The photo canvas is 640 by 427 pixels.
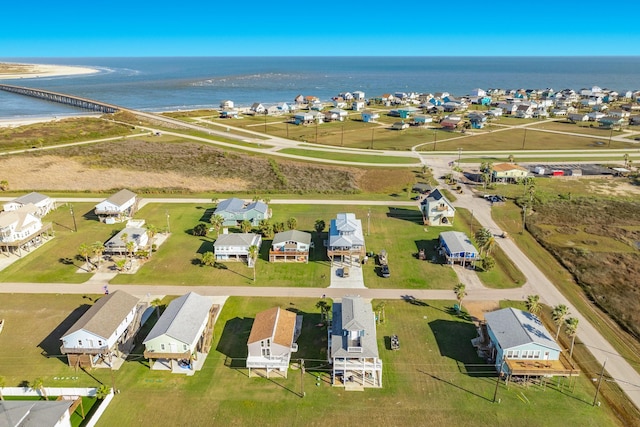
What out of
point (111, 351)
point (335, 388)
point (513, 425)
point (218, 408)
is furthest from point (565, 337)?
point (111, 351)

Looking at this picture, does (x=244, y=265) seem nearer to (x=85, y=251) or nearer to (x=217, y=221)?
(x=217, y=221)

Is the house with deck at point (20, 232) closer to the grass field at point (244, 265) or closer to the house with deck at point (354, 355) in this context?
the grass field at point (244, 265)

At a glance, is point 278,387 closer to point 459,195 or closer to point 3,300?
point 3,300

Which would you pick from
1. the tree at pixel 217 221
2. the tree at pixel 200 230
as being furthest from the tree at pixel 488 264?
the tree at pixel 200 230

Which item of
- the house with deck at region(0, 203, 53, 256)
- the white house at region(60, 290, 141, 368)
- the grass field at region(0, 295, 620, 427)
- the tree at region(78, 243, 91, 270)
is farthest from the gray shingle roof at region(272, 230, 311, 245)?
the house with deck at region(0, 203, 53, 256)

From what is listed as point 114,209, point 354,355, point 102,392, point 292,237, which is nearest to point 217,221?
point 292,237
